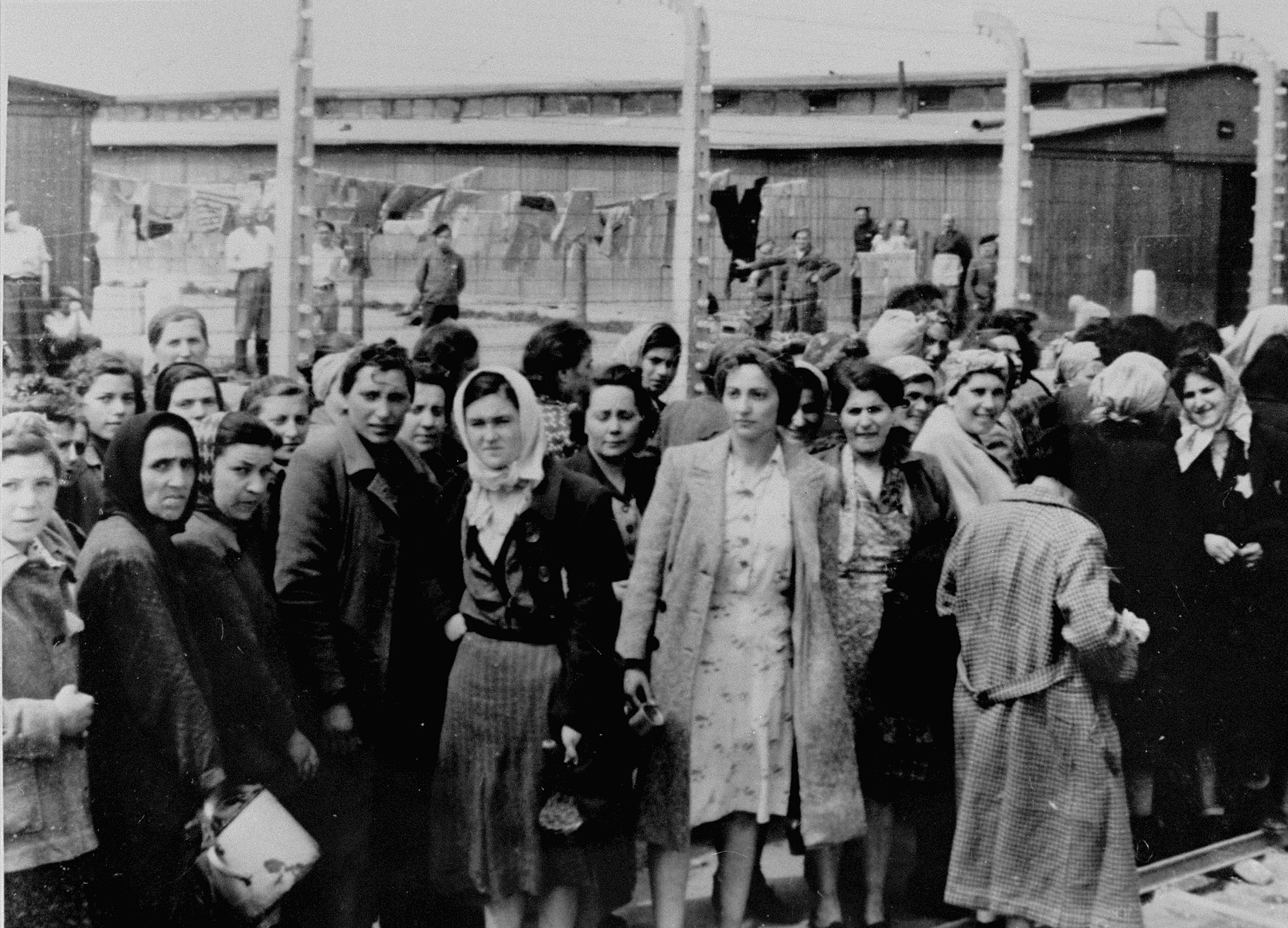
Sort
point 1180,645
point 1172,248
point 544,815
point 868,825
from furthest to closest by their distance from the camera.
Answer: point 1172,248 < point 1180,645 < point 868,825 < point 544,815

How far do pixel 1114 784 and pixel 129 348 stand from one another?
3297 mm

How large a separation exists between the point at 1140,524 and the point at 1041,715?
3.46 feet

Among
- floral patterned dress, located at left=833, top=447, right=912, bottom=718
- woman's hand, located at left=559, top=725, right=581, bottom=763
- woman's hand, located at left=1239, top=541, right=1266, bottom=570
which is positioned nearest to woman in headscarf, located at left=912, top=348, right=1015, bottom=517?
floral patterned dress, located at left=833, top=447, right=912, bottom=718

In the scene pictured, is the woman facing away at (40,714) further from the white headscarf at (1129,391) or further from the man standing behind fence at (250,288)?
the white headscarf at (1129,391)

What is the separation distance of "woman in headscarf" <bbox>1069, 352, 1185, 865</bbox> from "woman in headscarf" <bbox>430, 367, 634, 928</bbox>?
177 centimetres

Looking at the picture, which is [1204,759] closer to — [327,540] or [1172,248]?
→ [327,540]

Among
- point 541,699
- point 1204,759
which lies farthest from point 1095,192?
point 541,699

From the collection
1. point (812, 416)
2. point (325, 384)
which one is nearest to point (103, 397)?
point (325, 384)

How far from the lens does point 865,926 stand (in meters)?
4.61

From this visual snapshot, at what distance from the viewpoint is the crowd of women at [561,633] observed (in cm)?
352

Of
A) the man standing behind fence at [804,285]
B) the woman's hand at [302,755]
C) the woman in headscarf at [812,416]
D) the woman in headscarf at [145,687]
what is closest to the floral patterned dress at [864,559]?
the woman in headscarf at [812,416]

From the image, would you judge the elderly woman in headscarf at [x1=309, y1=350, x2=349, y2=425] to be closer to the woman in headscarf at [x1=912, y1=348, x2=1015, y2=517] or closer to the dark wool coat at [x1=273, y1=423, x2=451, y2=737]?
the dark wool coat at [x1=273, y1=423, x2=451, y2=737]

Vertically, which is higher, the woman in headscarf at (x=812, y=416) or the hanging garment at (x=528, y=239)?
the hanging garment at (x=528, y=239)

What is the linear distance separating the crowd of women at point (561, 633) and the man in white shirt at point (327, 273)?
137 cm
